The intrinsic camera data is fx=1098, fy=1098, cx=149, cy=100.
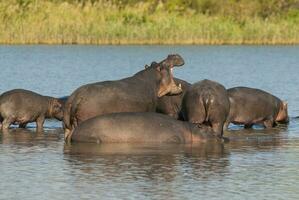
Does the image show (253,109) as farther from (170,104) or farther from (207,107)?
(207,107)

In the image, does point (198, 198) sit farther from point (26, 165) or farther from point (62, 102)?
point (62, 102)

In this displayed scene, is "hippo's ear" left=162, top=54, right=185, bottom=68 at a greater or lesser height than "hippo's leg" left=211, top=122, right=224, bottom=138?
greater

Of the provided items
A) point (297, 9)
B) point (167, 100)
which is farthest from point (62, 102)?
point (297, 9)

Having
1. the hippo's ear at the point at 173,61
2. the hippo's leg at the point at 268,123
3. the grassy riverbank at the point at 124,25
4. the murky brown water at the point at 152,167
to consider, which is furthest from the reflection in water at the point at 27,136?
the grassy riverbank at the point at 124,25

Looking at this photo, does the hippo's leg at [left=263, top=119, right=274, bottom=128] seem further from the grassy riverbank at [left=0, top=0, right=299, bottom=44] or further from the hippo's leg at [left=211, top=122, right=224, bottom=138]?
the grassy riverbank at [left=0, top=0, right=299, bottom=44]

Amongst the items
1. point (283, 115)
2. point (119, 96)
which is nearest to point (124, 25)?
point (283, 115)

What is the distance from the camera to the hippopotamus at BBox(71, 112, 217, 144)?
1442 centimetres

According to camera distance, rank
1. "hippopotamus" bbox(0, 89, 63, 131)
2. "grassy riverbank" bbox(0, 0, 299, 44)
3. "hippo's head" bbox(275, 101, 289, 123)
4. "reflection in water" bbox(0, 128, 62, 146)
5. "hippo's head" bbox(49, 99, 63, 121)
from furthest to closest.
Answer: "grassy riverbank" bbox(0, 0, 299, 44)
"hippo's head" bbox(275, 101, 289, 123)
"hippo's head" bbox(49, 99, 63, 121)
"hippopotamus" bbox(0, 89, 63, 131)
"reflection in water" bbox(0, 128, 62, 146)

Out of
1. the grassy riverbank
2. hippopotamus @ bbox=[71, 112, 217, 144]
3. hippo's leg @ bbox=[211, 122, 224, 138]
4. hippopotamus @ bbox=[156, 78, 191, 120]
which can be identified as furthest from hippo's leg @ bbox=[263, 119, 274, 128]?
the grassy riverbank

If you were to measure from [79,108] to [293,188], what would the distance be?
448 centimetres

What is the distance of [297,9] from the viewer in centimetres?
5278

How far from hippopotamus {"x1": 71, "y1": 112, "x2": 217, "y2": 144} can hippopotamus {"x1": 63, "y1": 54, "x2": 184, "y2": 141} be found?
586mm

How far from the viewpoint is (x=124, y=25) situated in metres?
43.3

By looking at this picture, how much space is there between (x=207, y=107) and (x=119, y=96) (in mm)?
1304
